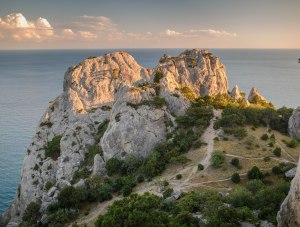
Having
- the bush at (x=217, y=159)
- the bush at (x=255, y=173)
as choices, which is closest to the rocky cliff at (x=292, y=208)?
the bush at (x=255, y=173)

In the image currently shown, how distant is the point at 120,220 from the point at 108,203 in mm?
17660

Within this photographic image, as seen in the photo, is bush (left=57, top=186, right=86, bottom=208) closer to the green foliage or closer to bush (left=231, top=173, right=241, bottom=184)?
bush (left=231, top=173, right=241, bottom=184)

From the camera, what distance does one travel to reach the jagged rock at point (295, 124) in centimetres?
5872

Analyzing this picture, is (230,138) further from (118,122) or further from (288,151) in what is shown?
(118,122)

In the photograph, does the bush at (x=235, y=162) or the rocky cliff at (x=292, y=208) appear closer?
the rocky cliff at (x=292, y=208)

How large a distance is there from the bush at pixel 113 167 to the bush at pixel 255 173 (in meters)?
23.7

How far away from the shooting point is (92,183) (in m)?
49.0

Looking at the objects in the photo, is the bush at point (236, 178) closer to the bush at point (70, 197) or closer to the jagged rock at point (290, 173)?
the jagged rock at point (290, 173)

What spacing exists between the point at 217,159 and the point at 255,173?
6.60m

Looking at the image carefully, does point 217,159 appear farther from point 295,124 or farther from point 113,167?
point 295,124

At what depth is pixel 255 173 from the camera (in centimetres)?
4328

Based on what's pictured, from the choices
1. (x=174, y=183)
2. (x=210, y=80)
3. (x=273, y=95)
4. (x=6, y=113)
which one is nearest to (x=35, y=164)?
(x=174, y=183)

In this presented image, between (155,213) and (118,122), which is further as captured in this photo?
(118,122)


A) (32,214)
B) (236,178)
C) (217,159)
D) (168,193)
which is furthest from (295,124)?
(32,214)
